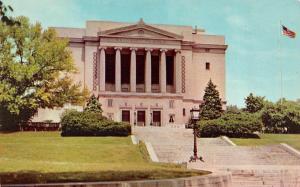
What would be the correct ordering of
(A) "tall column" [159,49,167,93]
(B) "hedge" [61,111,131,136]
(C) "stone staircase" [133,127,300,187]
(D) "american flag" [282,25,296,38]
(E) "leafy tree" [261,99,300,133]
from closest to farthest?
(C) "stone staircase" [133,127,300,187] → (B) "hedge" [61,111,131,136] → (D) "american flag" [282,25,296,38] → (E) "leafy tree" [261,99,300,133] → (A) "tall column" [159,49,167,93]

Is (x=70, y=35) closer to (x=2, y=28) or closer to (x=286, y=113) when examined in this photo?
(x=2, y=28)

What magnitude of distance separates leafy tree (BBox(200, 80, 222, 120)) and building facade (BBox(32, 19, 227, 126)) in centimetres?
692

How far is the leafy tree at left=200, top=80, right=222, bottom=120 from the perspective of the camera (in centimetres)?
6266

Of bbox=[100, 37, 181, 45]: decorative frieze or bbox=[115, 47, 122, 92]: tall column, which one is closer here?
bbox=[100, 37, 181, 45]: decorative frieze

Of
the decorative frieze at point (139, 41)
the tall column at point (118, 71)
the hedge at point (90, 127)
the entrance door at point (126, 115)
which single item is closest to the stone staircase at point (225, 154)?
the hedge at point (90, 127)

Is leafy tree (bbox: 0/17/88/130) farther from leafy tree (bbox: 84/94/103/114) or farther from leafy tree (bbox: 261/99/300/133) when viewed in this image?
leafy tree (bbox: 261/99/300/133)

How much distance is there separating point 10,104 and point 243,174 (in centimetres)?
3586

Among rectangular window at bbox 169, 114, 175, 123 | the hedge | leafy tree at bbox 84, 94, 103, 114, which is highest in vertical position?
leafy tree at bbox 84, 94, 103, 114

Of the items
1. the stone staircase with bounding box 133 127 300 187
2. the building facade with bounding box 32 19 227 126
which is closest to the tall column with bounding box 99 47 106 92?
the building facade with bounding box 32 19 227 126

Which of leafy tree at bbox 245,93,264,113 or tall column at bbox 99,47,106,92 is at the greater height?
tall column at bbox 99,47,106,92

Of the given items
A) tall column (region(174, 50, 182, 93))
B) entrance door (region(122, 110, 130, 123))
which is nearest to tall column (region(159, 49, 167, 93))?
tall column (region(174, 50, 182, 93))

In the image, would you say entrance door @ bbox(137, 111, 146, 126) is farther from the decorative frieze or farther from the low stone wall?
the low stone wall

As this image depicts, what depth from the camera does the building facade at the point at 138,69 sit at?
70.9 meters

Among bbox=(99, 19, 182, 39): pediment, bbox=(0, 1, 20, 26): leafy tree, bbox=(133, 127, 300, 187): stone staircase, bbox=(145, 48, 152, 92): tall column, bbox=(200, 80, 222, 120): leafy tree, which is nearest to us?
bbox=(0, 1, 20, 26): leafy tree
